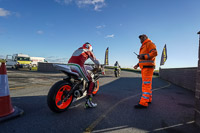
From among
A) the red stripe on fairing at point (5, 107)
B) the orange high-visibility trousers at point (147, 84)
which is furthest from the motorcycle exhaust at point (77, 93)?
the orange high-visibility trousers at point (147, 84)

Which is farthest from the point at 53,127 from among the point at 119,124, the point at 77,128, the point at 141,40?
the point at 141,40

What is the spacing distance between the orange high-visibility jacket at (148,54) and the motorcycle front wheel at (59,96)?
232 cm

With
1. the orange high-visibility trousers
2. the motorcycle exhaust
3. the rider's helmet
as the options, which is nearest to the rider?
the rider's helmet

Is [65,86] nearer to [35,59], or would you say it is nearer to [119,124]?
[119,124]

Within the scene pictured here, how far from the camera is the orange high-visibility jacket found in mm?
3371

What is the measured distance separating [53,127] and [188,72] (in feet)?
28.8

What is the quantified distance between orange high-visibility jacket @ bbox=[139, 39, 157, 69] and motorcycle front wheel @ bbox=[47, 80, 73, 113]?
2.32 m

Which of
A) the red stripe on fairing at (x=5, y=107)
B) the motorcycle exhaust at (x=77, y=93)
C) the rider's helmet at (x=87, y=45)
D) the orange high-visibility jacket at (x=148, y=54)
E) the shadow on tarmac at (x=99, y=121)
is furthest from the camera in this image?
the rider's helmet at (x=87, y=45)

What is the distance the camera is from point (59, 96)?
287 centimetres

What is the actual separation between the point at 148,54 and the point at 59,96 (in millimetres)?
2763

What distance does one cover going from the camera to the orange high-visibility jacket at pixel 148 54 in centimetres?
337

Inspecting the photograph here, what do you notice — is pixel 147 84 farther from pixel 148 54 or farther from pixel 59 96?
pixel 59 96

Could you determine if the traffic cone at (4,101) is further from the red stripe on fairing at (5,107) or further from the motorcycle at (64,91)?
the motorcycle at (64,91)

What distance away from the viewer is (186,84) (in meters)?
7.62
